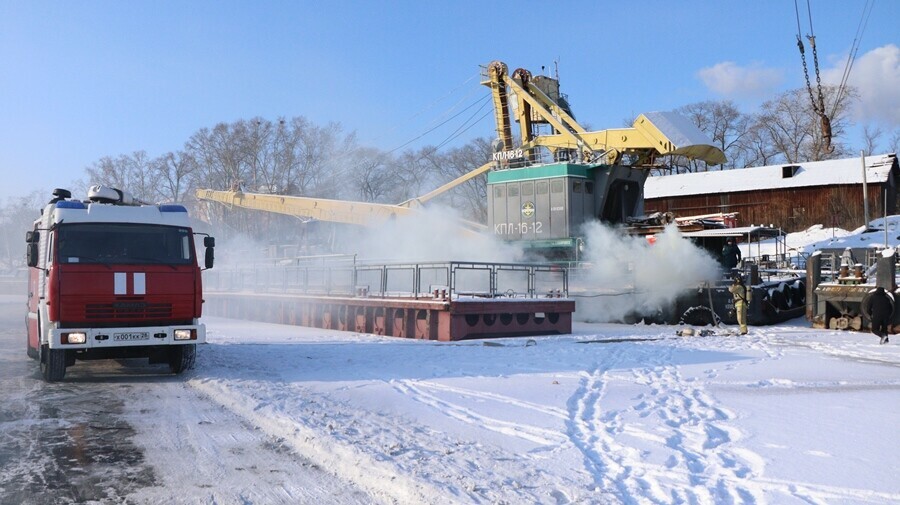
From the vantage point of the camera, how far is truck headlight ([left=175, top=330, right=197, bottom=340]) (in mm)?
10836

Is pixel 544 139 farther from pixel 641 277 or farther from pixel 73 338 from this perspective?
pixel 73 338

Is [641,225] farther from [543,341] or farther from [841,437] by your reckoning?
[841,437]

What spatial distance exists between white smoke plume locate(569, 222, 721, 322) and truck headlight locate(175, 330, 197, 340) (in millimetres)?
13592

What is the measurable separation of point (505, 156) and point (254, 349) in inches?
578

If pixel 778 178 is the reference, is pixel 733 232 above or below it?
below

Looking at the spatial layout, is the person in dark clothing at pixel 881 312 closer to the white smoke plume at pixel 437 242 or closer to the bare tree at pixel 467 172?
the white smoke plume at pixel 437 242

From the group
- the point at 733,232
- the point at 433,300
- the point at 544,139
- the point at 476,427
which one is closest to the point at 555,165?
the point at 544,139

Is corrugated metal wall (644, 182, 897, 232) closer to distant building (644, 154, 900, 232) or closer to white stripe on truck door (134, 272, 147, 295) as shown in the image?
distant building (644, 154, 900, 232)

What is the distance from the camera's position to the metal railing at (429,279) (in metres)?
17.6

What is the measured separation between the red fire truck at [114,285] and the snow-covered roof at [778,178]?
52942mm

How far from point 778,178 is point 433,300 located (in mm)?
47964

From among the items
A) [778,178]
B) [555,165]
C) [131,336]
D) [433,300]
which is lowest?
[131,336]

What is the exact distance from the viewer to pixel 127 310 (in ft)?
34.4

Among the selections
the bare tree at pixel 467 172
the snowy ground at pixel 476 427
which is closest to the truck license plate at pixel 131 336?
the snowy ground at pixel 476 427
